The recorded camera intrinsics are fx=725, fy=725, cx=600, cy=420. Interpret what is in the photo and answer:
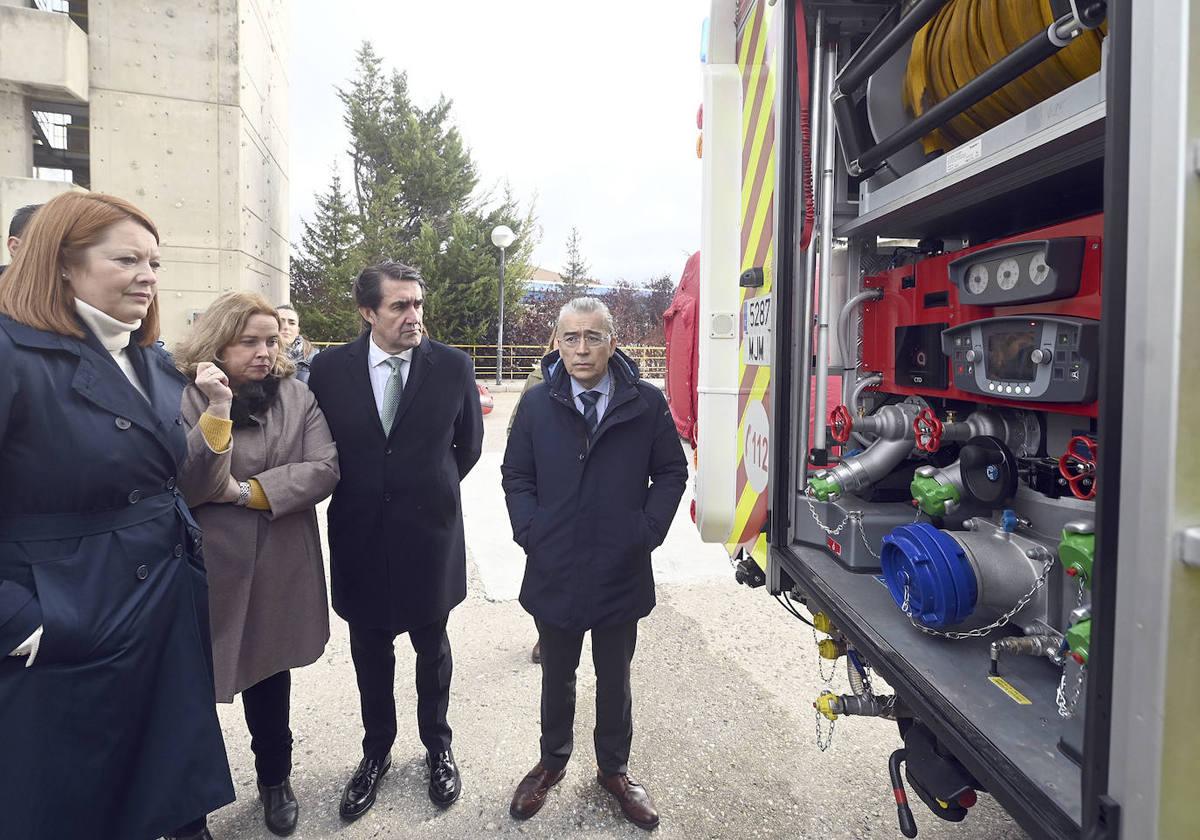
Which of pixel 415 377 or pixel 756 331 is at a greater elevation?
pixel 756 331

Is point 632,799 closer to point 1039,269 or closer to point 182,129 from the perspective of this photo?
point 1039,269

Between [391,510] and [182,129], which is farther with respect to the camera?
[182,129]

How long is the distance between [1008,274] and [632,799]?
74.7 inches

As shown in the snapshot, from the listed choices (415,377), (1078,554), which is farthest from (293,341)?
(1078,554)

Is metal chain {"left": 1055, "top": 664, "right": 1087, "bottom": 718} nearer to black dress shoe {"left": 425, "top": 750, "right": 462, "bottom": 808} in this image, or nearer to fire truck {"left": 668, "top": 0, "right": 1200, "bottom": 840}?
fire truck {"left": 668, "top": 0, "right": 1200, "bottom": 840}

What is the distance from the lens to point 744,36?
2227mm

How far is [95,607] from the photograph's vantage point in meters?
1.53

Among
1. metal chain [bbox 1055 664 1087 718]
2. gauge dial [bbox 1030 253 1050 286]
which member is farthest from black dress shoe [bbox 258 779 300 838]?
gauge dial [bbox 1030 253 1050 286]

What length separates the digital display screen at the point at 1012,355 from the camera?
4.67 ft

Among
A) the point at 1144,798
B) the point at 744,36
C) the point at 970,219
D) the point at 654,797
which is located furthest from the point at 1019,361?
the point at 654,797

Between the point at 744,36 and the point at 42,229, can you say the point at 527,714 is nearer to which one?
the point at 42,229

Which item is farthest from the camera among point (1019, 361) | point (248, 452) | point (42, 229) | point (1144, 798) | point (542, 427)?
point (542, 427)

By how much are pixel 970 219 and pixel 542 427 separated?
1384mm

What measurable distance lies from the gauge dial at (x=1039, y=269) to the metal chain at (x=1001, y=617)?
1.75 feet
